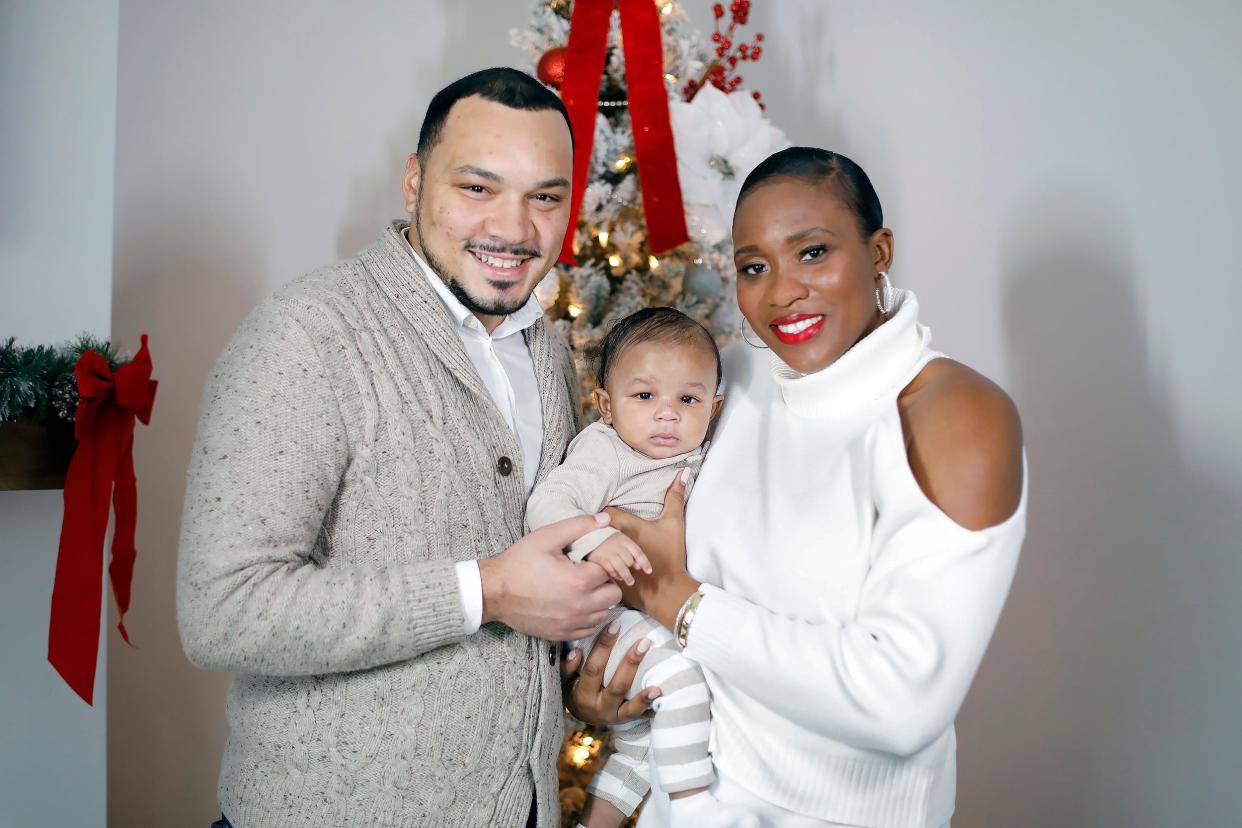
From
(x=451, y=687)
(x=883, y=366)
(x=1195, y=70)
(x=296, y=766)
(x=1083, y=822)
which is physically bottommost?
(x=1083, y=822)

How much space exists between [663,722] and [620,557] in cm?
33

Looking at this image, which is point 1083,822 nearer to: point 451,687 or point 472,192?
point 451,687

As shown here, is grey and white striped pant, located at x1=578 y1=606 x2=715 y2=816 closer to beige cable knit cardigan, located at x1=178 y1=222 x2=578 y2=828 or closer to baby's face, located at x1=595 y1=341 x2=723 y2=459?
beige cable knit cardigan, located at x1=178 y1=222 x2=578 y2=828

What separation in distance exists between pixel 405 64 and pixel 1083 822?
3.30 m

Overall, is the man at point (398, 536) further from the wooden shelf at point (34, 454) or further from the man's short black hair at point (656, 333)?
the wooden shelf at point (34, 454)

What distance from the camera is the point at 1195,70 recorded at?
2.68m

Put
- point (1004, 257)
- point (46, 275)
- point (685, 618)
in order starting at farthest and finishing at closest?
point (1004, 257)
point (46, 275)
point (685, 618)

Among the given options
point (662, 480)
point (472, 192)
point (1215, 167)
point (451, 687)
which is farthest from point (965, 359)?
point (451, 687)

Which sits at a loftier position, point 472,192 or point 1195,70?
point 1195,70

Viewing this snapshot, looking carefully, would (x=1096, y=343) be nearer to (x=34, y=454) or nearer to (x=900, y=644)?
(x=900, y=644)

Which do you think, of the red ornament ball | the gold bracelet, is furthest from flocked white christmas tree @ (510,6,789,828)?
the gold bracelet

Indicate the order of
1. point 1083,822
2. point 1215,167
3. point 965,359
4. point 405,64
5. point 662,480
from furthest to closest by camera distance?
point 405,64 < point 965,359 < point 1083,822 < point 1215,167 < point 662,480

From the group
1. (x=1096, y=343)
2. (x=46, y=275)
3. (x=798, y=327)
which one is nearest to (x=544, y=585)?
(x=798, y=327)

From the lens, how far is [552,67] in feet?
8.65
